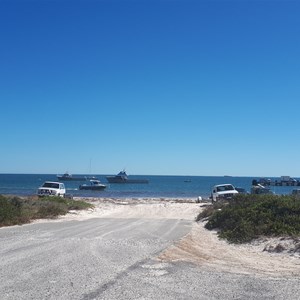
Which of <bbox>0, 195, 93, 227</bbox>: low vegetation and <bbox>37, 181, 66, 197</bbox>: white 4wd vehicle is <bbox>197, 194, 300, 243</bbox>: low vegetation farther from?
<bbox>37, 181, 66, 197</bbox>: white 4wd vehicle

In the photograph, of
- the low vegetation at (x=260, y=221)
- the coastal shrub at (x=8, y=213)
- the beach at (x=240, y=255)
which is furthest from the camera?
the coastal shrub at (x=8, y=213)

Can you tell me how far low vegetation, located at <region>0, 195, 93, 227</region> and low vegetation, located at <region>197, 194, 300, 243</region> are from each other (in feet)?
31.0

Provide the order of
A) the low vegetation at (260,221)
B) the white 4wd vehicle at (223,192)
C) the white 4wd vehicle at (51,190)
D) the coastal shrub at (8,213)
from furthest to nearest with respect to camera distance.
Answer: the white 4wd vehicle at (51,190) → the white 4wd vehicle at (223,192) → the coastal shrub at (8,213) → the low vegetation at (260,221)

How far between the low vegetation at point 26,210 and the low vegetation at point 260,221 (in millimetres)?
9434

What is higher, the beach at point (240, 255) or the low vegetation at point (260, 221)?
the low vegetation at point (260, 221)

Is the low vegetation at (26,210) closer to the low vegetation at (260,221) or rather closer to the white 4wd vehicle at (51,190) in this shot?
the white 4wd vehicle at (51,190)

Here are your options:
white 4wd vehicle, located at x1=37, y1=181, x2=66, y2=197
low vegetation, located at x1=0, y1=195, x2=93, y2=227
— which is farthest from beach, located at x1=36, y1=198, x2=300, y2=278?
white 4wd vehicle, located at x1=37, y1=181, x2=66, y2=197

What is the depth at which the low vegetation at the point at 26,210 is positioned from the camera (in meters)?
22.0

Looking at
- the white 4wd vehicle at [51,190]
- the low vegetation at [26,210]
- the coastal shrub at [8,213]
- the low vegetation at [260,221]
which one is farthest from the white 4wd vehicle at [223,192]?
the coastal shrub at [8,213]

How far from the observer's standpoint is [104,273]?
9.80 meters

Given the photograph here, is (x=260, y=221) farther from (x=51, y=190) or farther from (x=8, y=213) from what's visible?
(x=51, y=190)

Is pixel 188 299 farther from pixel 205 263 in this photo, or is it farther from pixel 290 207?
pixel 290 207

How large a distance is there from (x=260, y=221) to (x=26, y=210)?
14425mm

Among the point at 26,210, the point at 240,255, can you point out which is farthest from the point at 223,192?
the point at 240,255
